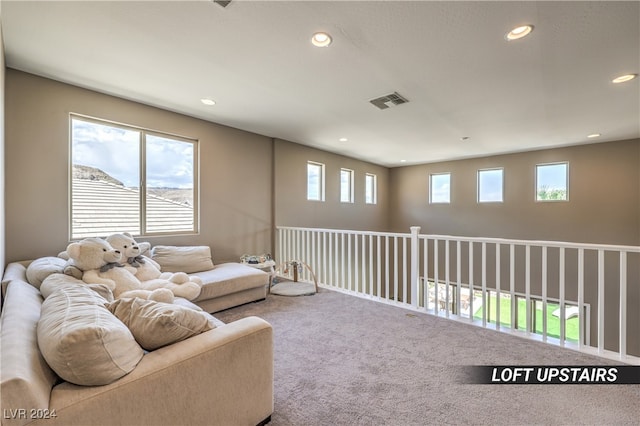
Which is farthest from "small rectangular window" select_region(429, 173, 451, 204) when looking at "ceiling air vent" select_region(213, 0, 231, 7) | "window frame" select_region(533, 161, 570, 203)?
"ceiling air vent" select_region(213, 0, 231, 7)

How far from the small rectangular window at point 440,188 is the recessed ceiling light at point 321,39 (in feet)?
19.4

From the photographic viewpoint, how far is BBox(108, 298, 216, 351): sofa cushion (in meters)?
1.26

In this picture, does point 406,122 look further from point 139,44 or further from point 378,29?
point 139,44

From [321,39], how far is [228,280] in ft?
8.22

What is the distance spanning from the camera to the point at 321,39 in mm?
2164

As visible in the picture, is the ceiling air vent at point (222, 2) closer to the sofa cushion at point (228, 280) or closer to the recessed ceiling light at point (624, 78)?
the sofa cushion at point (228, 280)

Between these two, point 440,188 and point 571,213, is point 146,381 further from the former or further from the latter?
point 440,188

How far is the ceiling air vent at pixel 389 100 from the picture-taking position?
127 inches

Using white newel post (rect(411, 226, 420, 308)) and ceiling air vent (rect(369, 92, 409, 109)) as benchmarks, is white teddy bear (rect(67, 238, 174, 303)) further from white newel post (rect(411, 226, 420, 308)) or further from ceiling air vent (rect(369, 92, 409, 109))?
ceiling air vent (rect(369, 92, 409, 109))

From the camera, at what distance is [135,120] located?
343 cm

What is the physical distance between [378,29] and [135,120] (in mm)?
2993

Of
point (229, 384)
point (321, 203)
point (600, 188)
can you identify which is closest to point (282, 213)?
point (321, 203)

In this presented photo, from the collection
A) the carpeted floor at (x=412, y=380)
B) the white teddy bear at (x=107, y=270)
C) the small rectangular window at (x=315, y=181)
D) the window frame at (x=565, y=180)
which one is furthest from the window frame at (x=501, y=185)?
the white teddy bear at (x=107, y=270)

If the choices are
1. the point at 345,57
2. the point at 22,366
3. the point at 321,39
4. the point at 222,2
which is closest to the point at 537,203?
the point at 345,57
